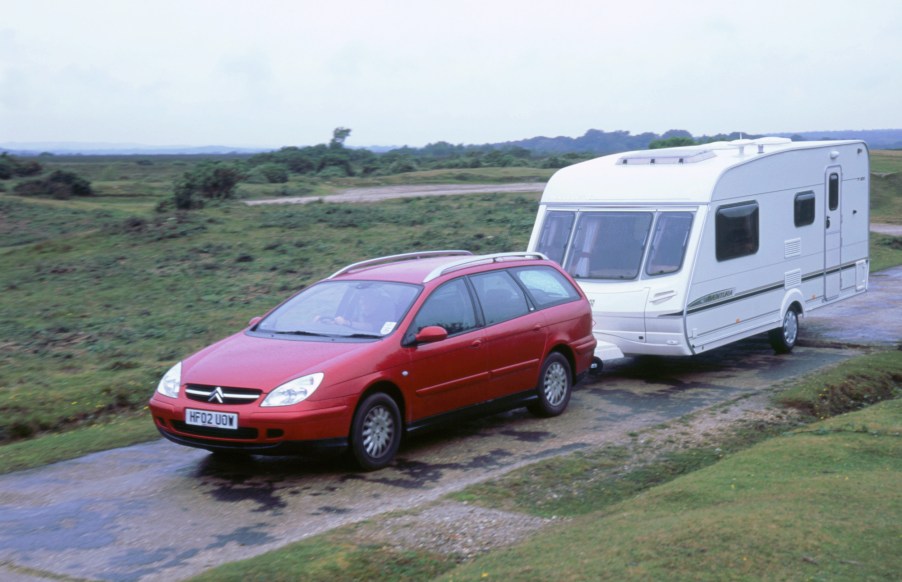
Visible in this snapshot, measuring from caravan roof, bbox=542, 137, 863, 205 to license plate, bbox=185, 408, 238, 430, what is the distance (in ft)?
21.4

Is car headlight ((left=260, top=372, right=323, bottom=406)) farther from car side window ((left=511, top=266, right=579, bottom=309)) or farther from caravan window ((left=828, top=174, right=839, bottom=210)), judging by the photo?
caravan window ((left=828, top=174, right=839, bottom=210))

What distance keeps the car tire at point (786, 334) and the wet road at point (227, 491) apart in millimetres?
2472

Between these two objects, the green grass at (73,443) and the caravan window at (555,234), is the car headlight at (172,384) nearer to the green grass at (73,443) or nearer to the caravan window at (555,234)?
the green grass at (73,443)

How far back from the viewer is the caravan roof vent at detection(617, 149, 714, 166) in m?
12.9

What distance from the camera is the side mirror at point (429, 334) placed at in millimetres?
8703

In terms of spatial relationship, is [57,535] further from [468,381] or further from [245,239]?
[245,239]

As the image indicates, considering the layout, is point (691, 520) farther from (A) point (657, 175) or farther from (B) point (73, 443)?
(A) point (657, 175)

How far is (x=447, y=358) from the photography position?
29.7 ft

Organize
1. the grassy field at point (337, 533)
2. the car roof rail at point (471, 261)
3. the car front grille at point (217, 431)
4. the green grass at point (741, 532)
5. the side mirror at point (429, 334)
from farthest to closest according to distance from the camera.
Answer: the car roof rail at point (471, 261) → the side mirror at point (429, 334) → the car front grille at point (217, 431) → the grassy field at point (337, 533) → the green grass at point (741, 532)

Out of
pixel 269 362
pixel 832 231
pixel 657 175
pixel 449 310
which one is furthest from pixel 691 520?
pixel 832 231

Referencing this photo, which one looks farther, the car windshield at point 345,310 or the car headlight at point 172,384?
the car windshield at point 345,310

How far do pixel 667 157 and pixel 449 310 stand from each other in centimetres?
485

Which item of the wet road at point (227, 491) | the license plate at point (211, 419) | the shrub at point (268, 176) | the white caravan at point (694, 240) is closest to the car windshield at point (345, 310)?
the wet road at point (227, 491)

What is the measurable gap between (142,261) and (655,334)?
14.8 m
